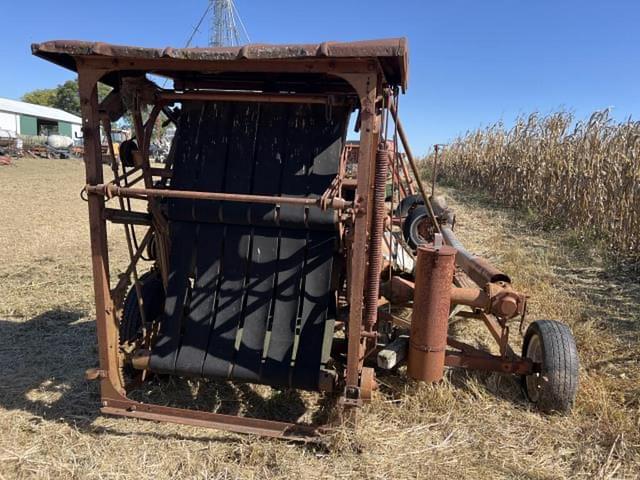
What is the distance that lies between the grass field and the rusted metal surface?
19.1 inches

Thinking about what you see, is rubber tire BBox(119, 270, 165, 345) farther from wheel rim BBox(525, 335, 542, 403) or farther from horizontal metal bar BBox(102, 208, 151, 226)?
wheel rim BBox(525, 335, 542, 403)

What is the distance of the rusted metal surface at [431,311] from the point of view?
11.4 ft

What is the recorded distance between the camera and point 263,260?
3812mm

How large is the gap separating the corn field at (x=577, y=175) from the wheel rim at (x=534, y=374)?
20.0 ft

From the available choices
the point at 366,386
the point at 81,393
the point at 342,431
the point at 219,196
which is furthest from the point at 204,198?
the point at 81,393

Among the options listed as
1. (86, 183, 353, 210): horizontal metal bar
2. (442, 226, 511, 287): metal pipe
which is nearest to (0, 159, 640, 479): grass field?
→ (442, 226, 511, 287): metal pipe

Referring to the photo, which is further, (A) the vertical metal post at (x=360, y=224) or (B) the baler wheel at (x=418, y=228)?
(B) the baler wheel at (x=418, y=228)

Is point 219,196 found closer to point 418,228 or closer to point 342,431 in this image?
point 342,431

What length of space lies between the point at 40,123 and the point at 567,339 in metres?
66.6

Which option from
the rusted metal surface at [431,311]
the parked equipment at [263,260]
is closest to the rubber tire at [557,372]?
the parked equipment at [263,260]

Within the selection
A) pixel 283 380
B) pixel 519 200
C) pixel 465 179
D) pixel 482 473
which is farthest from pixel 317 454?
pixel 465 179

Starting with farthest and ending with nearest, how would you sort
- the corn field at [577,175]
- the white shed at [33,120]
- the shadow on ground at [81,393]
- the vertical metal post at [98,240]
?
the white shed at [33,120]
the corn field at [577,175]
the shadow on ground at [81,393]
the vertical metal post at [98,240]

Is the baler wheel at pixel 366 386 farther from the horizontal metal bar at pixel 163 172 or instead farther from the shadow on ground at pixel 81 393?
the horizontal metal bar at pixel 163 172

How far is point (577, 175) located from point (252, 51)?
11280 millimetres
